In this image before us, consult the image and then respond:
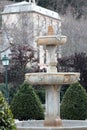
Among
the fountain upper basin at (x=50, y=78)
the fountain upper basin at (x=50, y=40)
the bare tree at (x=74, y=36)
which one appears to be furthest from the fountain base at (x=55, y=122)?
the bare tree at (x=74, y=36)

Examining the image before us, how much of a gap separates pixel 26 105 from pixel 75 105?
6.01 ft

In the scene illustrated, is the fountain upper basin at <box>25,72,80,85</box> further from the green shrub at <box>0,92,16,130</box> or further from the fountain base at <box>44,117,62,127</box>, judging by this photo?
the green shrub at <box>0,92,16,130</box>

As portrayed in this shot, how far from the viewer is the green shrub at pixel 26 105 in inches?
722

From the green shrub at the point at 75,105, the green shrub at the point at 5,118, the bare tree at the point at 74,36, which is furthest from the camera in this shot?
the bare tree at the point at 74,36

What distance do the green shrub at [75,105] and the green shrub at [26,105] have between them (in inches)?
39.9

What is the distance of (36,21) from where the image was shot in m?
51.0

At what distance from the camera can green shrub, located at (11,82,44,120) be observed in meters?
18.3

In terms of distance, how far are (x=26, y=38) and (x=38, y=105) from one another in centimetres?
2460

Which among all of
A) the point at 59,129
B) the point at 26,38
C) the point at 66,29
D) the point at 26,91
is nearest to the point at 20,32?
the point at 26,38

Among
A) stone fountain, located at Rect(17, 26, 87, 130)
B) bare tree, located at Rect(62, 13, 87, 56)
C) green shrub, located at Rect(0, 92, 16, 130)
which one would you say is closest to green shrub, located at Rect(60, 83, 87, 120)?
stone fountain, located at Rect(17, 26, 87, 130)

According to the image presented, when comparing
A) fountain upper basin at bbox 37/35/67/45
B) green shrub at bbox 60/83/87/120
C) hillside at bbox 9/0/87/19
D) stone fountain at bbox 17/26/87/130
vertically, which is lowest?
green shrub at bbox 60/83/87/120

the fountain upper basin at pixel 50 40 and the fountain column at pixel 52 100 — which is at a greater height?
the fountain upper basin at pixel 50 40

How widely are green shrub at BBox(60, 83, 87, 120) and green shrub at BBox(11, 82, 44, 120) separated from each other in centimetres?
101

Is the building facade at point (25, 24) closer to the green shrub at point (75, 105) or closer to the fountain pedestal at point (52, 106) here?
the green shrub at point (75, 105)
